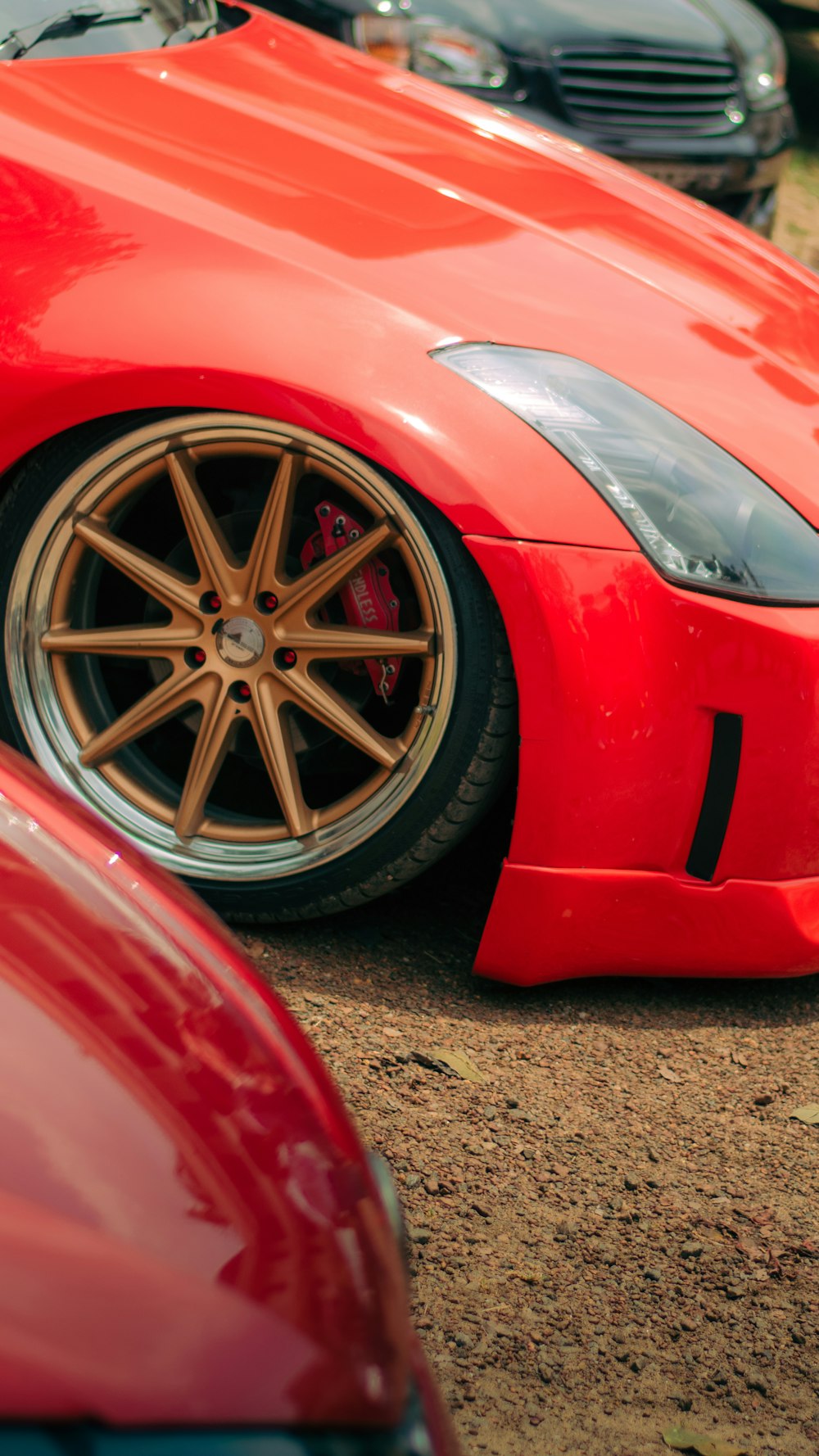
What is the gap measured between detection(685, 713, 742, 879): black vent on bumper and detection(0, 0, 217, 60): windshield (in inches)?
73.2

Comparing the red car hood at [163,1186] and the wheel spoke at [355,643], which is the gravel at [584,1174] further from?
the red car hood at [163,1186]

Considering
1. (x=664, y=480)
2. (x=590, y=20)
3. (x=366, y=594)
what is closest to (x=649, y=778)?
(x=664, y=480)

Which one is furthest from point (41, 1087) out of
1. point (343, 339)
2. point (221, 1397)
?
point (343, 339)

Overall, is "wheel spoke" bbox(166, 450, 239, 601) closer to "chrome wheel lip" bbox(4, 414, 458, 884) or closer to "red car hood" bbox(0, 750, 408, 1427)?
"chrome wheel lip" bbox(4, 414, 458, 884)

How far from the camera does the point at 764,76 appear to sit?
5.87 metres

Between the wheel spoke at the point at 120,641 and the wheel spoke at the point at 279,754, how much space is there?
0.17 meters

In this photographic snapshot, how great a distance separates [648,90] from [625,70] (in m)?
0.13

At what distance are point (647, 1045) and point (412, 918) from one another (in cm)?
52

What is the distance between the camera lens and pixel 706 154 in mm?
5559

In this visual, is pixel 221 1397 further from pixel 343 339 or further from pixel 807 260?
pixel 807 260

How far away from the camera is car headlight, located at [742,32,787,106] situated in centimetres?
579

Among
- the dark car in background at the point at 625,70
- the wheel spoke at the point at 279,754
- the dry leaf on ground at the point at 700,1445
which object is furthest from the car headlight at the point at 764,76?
the dry leaf on ground at the point at 700,1445

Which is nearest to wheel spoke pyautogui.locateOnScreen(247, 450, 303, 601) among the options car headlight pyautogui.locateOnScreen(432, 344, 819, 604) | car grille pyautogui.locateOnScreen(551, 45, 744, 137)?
car headlight pyautogui.locateOnScreen(432, 344, 819, 604)

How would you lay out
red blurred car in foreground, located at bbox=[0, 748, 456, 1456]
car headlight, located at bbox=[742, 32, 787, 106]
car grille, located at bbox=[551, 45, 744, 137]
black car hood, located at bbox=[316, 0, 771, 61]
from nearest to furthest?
red blurred car in foreground, located at bbox=[0, 748, 456, 1456] → black car hood, located at bbox=[316, 0, 771, 61] → car grille, located at bbox=[551, 45, 744, 137] → car headlight, located at bbox=[742, 32, 787, 106]
